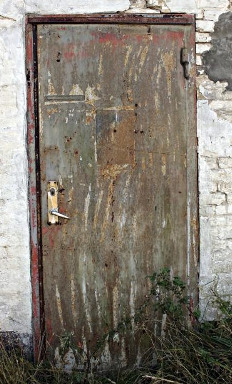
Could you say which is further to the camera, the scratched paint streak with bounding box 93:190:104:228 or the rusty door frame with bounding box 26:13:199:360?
the scratched paint streak with bounding box 93:190:104:228

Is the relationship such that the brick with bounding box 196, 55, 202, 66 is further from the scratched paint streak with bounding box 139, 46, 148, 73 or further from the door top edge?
the scratched paint streak with bounding box 139, 46, 148, 73

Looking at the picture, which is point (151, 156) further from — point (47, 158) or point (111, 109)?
point (47, 158)

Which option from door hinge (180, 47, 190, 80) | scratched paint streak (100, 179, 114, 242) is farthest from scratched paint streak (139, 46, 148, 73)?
scratched paint streak (100, 179, 114, 242)

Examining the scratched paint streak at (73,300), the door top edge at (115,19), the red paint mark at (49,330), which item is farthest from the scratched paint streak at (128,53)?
the red paint mark at (49,330)

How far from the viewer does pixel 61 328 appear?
3.92 metres

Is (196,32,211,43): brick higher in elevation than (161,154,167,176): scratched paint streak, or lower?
higher

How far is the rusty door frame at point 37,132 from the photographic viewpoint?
3.80 meters

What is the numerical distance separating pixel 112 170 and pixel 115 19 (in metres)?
0.98

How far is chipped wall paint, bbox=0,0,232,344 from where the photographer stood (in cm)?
380

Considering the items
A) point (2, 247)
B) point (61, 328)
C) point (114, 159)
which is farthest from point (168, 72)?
point (61, 328)

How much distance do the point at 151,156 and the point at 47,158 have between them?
69 centimetres

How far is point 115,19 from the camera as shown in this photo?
3818mm

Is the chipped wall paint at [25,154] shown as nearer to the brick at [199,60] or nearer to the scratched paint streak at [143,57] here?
the brick at [199,60]

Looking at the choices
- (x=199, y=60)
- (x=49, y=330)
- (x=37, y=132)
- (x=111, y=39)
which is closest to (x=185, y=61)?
(x=199, y=60)
